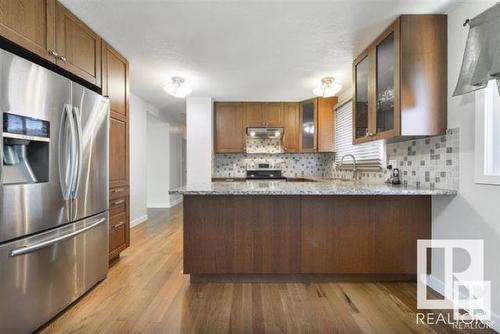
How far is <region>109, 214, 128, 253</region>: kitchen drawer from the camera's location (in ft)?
8.75

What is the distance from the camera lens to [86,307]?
1.94 m

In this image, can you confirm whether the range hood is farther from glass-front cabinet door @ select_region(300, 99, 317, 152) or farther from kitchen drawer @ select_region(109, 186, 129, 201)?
kitchen drawer @ select_region(109, 186, 129, 201)

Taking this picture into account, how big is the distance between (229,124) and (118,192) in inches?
98.1

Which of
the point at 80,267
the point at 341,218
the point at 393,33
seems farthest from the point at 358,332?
the point at 393,33

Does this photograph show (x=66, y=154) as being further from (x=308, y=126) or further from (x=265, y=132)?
(x=308, y=126)

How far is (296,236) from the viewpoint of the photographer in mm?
2295

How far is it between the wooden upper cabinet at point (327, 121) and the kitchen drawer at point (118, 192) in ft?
10.6

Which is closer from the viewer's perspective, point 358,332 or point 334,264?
point 358,332

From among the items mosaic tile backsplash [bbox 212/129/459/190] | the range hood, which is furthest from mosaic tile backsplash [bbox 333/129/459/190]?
the range hood

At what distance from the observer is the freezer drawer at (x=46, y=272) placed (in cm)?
145

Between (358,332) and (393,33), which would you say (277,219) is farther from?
(393,33)

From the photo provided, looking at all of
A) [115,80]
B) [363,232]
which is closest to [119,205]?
[115,80]

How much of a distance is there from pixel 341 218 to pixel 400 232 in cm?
53

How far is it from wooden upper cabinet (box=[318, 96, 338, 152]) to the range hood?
28.7 inches
